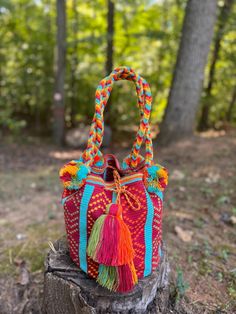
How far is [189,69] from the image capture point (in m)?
5.15

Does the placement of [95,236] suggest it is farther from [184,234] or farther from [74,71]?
[74,71]

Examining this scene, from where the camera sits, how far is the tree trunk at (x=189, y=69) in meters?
4.95

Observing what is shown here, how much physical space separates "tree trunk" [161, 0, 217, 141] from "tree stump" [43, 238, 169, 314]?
12.5 ft

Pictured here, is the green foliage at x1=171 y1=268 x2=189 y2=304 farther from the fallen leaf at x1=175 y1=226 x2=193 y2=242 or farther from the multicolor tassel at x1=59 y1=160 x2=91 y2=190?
the multicolor tassel at x1=59 y1=160 x2=91 y2=190

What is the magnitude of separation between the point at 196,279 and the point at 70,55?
687 cm

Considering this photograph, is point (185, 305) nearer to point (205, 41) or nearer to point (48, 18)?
point (205, 41)

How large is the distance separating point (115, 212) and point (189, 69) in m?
4.30

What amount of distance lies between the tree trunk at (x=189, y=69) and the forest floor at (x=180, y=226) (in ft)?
1.18

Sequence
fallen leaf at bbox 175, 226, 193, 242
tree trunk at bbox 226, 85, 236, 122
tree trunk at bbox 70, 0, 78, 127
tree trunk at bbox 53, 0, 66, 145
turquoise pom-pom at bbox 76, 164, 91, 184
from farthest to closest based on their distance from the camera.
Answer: tree trunk at bbox 226, 85, 236, 122 < tree trunk at bbox 70, 0, 78, 127 < tree trunk at bbox 53, 0, 66, 145 < fallen leaf at bbox 175, 226, 193, 242 < turquoise pom-pom at bbox 76, 164, 91, 184

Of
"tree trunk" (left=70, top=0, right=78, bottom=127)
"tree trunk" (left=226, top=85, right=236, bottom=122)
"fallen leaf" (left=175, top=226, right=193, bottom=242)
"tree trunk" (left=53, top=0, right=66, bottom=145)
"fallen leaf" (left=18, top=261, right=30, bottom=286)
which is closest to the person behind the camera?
"fallen leaf" (left=18, top=261, right=30, bottom=286)

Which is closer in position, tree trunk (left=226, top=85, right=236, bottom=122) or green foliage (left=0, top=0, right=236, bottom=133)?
green foliage (left=0, top=0, right=236, bottom=133)

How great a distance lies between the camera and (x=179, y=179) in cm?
400

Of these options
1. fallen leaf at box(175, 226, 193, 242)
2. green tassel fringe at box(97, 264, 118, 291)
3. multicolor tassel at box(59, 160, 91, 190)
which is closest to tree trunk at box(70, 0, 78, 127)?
fallen leaf at box(175, 226, 193, 242)

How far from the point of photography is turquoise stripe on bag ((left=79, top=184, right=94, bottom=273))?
1.53 meters
